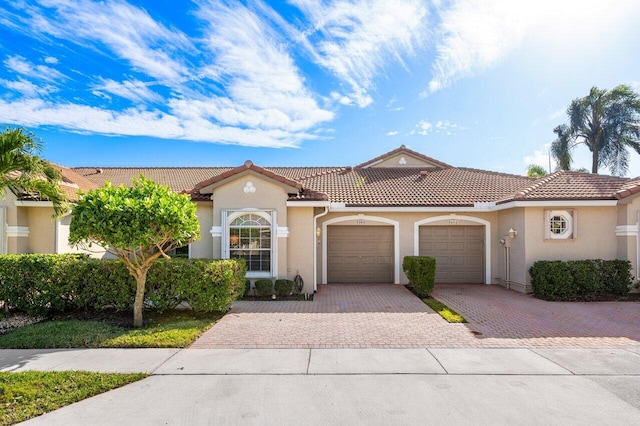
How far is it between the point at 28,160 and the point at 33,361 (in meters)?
4.36

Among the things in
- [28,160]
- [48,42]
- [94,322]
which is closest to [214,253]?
[94,322]

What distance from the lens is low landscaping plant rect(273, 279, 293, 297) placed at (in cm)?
1103

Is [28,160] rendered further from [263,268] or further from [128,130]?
[128,130]

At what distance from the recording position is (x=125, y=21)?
9578 mm

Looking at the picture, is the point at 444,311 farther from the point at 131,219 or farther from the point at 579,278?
the point at 131,219

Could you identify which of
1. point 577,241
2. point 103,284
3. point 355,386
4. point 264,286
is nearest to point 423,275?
point 264,286

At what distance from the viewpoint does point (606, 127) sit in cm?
2489

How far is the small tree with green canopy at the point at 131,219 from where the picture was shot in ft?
23.0

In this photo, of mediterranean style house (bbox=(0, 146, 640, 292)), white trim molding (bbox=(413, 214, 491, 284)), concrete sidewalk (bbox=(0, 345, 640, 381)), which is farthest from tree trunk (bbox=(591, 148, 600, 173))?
concrete sidewalk (bbox=(0, 345, 640, 381))

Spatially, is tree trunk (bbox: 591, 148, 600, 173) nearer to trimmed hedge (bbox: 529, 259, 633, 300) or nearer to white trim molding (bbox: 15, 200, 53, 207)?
trimmed hedge (bbox: 529, 259, 633, 300)

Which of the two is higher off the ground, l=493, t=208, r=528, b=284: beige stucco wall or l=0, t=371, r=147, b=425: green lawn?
l=493, t=208, r=528, b=284: beige stucco wall

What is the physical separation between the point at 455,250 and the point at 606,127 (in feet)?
69.4

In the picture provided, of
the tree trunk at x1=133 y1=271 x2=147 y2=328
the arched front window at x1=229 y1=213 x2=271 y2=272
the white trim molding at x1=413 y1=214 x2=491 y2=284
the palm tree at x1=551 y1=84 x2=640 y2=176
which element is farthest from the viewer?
the palm tree at x1=551 y1=84 x2=640 y2=176

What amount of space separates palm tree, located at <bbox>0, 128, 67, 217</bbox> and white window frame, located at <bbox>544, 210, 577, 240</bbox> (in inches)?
607
